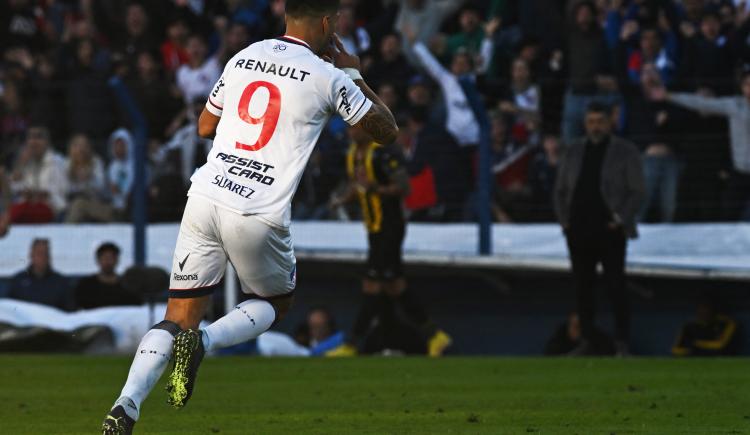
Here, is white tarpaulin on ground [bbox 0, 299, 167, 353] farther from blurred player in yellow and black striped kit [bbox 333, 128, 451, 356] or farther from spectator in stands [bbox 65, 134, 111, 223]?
blurred player in yellow and black striped kit [bbox 333, 128, 451, 356]

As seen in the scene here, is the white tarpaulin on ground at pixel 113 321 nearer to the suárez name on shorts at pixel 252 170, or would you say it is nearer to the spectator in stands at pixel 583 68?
the spectator in stands at pixel 583 68

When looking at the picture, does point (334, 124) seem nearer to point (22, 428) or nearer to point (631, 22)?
point (631, 22)

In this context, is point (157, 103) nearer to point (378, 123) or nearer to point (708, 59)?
point (708, 59)

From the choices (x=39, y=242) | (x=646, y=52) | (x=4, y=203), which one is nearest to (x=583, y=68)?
(x=646, y=52)

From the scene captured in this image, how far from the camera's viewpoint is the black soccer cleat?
18.2 feet

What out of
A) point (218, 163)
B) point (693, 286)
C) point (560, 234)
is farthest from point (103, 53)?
point (218, 163)

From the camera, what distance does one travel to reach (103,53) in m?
18.0

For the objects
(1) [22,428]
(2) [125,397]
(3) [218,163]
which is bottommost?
(1) [22,428]

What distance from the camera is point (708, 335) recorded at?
14023 millimetres

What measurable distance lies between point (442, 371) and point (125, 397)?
5.41 meters

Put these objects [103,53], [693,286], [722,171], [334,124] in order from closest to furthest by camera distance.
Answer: [722,171]
[693,286]
[334,124]
[103,53]

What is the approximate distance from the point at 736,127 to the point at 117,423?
373 inches

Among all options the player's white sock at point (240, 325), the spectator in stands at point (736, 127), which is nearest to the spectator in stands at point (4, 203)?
the spectator in stands at point (736, 127)

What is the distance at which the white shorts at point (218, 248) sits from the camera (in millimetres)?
5957
